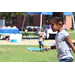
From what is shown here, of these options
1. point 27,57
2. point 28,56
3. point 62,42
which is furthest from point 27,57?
point 62,42

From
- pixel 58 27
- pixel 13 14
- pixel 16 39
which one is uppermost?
pixel 13 14

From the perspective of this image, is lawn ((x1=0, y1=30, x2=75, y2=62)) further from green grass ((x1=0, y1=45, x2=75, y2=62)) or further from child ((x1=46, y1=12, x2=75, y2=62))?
child ((x1=46, y1=12, x2=75, y2=62))

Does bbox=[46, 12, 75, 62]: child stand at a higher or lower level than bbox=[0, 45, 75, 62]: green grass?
higher

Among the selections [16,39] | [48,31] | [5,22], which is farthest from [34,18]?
[16,39]

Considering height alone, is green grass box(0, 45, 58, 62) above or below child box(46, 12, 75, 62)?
below

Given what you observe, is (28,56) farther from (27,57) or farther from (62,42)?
(62,42)

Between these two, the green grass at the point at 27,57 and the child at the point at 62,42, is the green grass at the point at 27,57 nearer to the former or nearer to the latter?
the green grass at the point at 27,57

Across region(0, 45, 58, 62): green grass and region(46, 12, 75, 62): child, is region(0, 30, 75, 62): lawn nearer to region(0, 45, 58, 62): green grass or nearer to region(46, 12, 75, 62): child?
region(0, 45, 58, 62): green grass

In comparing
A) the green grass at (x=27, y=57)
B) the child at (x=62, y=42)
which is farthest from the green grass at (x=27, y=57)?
the child at (x=62, y=42)

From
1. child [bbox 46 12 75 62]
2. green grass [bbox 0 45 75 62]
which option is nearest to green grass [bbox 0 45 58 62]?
green grass [bbox 0 45 75 62]

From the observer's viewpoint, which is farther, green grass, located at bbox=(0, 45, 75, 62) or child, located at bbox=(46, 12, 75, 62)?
green grass, located at bbox=(0, 45, 75, 62)

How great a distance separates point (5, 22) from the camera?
4641cm
